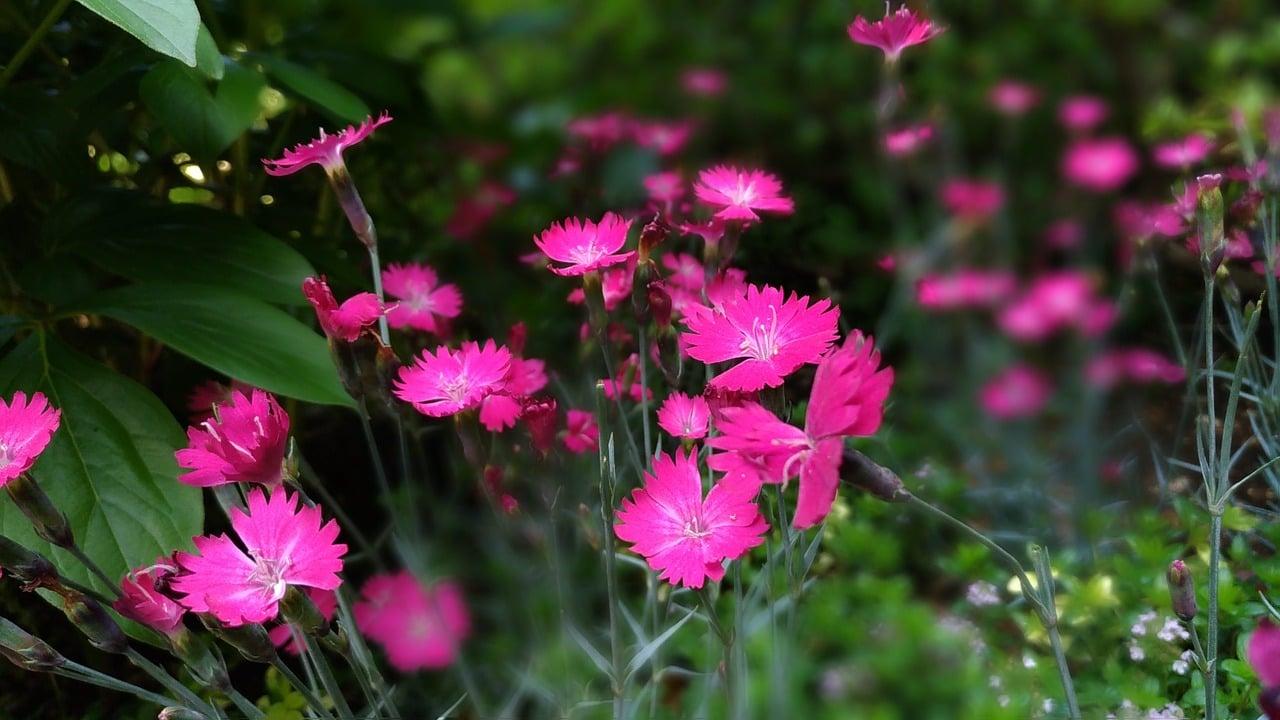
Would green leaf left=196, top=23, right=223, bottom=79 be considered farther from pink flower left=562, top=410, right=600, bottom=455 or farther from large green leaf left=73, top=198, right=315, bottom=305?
pink flower left=562, top=410, right=600, bottom=455

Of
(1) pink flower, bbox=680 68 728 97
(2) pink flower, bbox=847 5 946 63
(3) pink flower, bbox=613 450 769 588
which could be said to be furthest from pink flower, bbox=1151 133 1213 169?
(1) pink flower, bbox=680 68 728 97

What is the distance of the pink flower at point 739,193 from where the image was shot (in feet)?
1.83

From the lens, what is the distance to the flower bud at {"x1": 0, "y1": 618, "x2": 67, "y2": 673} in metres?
0.42

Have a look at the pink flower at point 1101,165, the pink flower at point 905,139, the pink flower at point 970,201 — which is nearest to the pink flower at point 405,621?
the pink flower at point 905,139

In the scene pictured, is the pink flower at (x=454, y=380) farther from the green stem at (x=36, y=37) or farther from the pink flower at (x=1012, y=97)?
the pink flower at (x=1012, y=97)

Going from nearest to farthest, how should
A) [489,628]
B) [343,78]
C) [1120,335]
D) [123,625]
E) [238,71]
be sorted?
[123,625]
[238,71]
[343,78]
[489,628]
[1120,335]

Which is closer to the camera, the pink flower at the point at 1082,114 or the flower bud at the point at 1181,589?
the flower bud at the point at 1181,589

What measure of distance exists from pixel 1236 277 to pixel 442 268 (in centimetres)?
87

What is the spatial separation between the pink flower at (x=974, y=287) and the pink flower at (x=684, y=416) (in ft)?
2.95

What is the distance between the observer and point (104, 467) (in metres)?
0.56

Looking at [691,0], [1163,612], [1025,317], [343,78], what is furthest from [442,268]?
[691,0]

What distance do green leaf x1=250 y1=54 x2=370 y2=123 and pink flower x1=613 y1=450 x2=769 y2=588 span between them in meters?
0.30

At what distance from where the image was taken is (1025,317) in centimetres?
163

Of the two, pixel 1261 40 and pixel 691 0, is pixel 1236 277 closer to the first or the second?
pixel 1261 40
